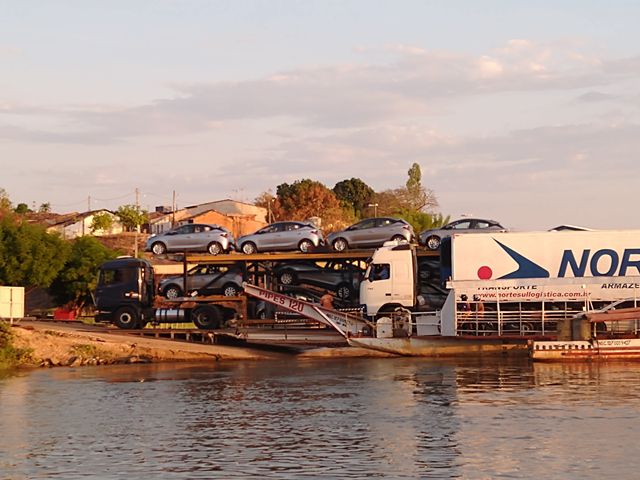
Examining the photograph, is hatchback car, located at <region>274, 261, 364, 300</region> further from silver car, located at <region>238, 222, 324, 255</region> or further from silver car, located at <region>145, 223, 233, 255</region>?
silver car, located at <region>145, 223, 233, 255</region>

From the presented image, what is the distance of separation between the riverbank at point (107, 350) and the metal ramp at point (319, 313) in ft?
3.04

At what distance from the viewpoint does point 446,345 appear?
39406mm

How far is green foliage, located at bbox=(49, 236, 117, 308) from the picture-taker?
6394cm

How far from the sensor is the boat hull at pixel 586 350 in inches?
1452

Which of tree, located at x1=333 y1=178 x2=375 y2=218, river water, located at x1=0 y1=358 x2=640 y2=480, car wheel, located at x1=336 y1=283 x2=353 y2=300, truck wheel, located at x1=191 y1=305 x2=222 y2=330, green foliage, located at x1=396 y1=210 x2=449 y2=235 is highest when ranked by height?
tree, located at x1=333 y1=178 x2=375 y2=218

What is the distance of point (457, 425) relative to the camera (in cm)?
2475

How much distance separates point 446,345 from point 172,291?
39.5 feet

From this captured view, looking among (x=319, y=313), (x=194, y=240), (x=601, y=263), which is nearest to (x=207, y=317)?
(x=194, y=240)

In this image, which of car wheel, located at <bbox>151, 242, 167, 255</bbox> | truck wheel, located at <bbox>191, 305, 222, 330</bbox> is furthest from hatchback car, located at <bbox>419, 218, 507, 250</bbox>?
car wheel, located at <bbox>151, 242, 167, 255</bbox>

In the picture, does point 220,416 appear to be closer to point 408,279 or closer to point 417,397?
point 417,397

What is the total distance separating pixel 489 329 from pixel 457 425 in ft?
49.3

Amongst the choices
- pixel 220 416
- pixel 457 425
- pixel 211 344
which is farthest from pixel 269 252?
pixel 457 425

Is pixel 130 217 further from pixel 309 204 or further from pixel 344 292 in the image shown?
pixel 344 292

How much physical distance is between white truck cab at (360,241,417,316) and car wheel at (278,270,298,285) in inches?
189
